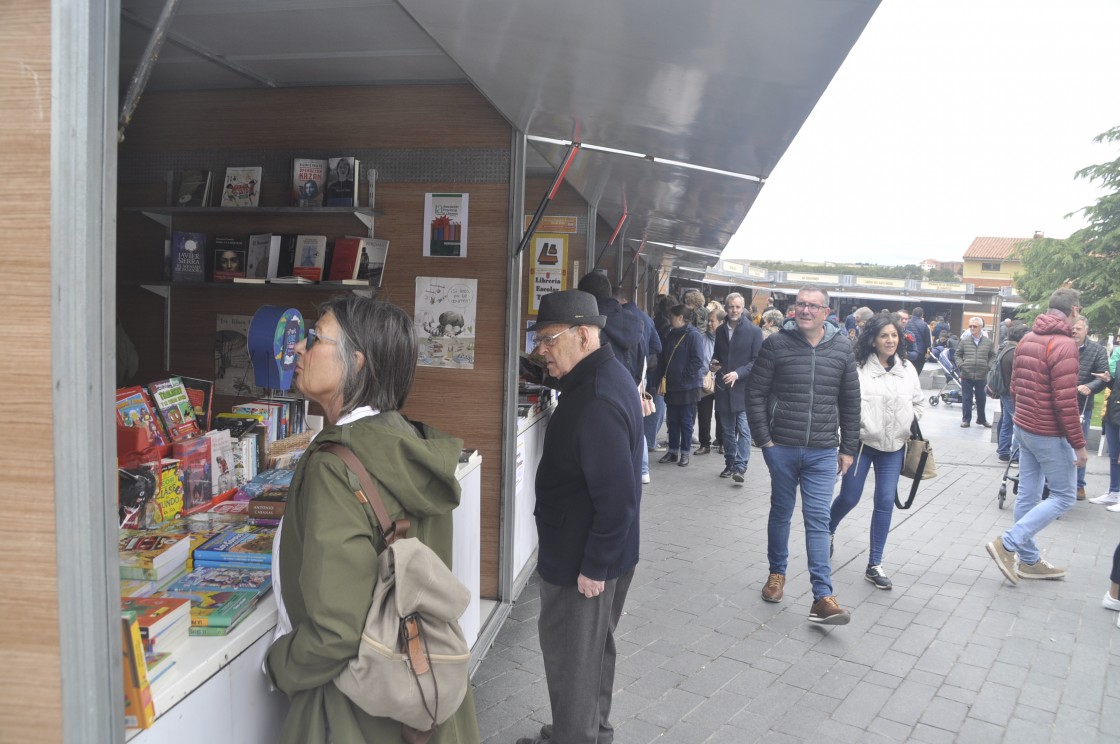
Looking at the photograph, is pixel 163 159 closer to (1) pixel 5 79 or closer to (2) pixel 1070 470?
(1) pixel 5 79

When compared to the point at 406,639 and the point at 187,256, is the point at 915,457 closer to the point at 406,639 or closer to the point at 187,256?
the point at 406,639

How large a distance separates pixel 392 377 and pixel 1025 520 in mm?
5233

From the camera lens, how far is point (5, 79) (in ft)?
4.19

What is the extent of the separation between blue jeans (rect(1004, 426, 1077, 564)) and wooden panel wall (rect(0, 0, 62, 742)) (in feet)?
19.4

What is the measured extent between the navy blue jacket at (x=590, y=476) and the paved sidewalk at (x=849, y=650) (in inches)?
40.6

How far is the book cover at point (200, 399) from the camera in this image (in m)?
3.13

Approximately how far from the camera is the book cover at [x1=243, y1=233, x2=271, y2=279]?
4.42m

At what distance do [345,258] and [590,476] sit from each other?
2150 millimetres

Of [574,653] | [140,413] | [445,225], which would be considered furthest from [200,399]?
[574,653]

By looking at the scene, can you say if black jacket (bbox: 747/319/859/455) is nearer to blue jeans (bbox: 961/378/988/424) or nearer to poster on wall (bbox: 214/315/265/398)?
poster on wall (bbox: 214/315/265/398)

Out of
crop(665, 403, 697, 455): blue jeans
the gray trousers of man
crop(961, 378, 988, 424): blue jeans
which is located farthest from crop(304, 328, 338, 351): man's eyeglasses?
crop(961, 378, 988, 424): blue jeans

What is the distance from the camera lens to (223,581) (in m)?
2.16

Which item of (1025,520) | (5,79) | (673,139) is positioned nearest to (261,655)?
(5,79)

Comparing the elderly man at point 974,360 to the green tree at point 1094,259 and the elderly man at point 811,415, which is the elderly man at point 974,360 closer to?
the elderly man at point 811,415
